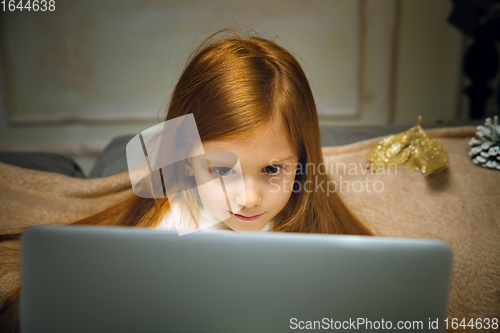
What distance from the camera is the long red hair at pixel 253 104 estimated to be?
541mm

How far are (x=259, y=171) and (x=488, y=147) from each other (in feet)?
2.16

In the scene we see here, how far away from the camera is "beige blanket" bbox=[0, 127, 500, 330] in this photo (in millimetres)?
619

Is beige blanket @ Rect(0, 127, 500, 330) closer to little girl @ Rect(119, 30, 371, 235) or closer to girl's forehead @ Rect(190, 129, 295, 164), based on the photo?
little girl @ Rect(119, 30, 371, 235)

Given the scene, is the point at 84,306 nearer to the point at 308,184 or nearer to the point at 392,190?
the point at 308,184

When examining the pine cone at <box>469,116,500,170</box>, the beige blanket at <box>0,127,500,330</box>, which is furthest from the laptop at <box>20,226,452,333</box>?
the pine cone at <box>469,116,500,170</box>

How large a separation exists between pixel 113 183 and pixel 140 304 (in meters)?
0.67

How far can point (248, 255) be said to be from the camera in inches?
13.0

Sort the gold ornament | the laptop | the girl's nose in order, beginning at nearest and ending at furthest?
the laptop → the girl's nose → the gold ornament

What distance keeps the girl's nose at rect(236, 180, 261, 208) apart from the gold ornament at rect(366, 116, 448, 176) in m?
0.49

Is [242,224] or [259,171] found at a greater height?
[259,171]

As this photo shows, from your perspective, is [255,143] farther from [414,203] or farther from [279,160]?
[414,203]

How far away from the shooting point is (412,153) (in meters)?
0.83

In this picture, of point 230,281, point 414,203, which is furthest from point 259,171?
point 414,203

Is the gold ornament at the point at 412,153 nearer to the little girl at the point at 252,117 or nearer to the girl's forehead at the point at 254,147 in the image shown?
the little girl at the point at 252,117
